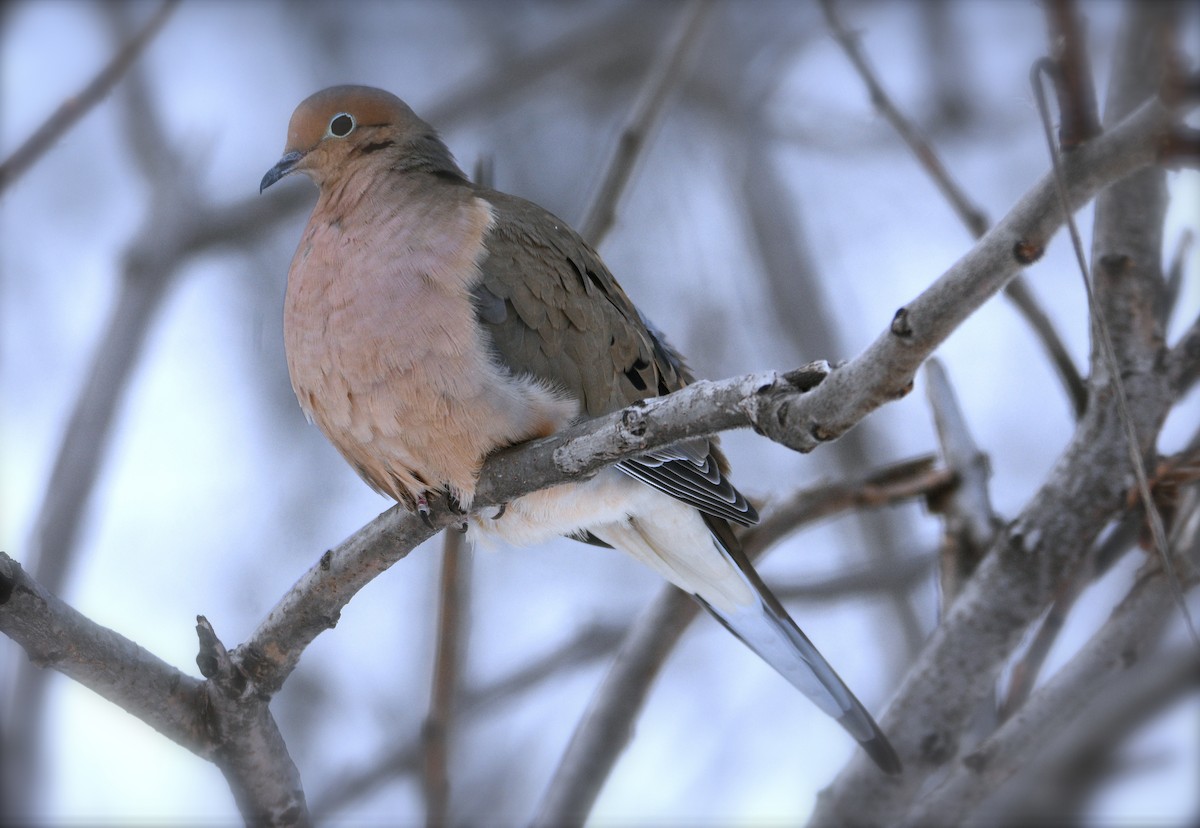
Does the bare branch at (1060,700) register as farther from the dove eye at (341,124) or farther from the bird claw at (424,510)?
the dove eye at (341,124)

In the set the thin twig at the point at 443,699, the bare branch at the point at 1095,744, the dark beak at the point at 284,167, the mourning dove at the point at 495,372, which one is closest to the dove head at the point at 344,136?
the dark beak at the point at 284,167

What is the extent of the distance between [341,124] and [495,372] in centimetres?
121

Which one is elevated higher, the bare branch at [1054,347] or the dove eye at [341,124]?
the dove eye at [341,124]

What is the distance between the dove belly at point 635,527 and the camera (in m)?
2.80

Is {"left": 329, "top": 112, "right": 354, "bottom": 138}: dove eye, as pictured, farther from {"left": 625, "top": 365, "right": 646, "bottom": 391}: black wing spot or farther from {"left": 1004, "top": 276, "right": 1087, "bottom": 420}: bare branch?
{"left": 1004, "top": 276, "right": 1087, "bottom": 420}: bare branch

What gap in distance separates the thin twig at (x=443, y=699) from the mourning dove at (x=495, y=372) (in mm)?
201

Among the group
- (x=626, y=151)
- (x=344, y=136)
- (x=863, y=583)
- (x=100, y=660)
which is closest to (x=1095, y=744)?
(x=863, y=583)

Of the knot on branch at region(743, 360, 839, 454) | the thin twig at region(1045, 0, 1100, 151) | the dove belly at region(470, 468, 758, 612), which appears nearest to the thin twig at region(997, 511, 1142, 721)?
the dove belly at region(470, 468, 758, 612)

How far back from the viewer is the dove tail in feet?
9.60

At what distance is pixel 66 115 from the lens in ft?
7.93

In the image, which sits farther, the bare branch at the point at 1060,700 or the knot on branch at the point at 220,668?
the bare branch at the point at 1060,700

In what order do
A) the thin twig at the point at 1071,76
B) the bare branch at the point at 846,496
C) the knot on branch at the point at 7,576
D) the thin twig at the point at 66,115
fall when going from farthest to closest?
the bare branch at the point at 846,496 → the thin twig at the point at 66,115 → the knot on branch at the point at 7,576 → the thin twig at the point at 1071,76

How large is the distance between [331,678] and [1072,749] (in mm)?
3029

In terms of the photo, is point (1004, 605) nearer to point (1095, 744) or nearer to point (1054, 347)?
point (1054, 347)
